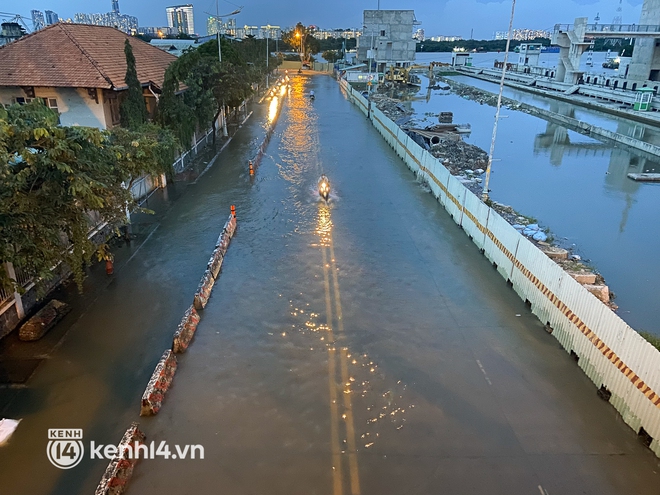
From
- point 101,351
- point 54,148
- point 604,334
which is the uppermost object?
point 54,148

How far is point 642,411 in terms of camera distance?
792cm

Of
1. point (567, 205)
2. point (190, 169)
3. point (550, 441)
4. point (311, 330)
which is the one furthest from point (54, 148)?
point (567, 205)

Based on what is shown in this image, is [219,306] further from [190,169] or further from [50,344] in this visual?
[190,169]

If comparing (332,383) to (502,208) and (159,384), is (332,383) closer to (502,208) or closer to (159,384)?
(159,384)

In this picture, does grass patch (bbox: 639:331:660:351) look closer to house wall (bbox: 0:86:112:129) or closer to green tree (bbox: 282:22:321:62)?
house wall (bbox: 0:86:112:129)

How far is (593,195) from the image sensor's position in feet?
77.0

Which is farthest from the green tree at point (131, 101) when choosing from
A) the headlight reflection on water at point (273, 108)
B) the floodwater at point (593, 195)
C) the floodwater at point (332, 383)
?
the headlight reflection on water at point (273, 108)

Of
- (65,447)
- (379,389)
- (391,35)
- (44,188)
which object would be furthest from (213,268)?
(391,35)

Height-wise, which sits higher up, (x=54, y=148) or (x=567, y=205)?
(x=54, y=148)

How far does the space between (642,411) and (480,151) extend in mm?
25269

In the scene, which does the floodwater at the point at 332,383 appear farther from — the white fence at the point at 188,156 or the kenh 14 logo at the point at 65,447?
the white fence at the point at 188,156

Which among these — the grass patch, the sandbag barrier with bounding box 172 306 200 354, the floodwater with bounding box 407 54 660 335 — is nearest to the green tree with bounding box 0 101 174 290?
the sandbag barrier with bounding box 172 306 200 354

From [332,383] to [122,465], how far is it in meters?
4.00

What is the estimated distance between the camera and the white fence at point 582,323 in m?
7.88
